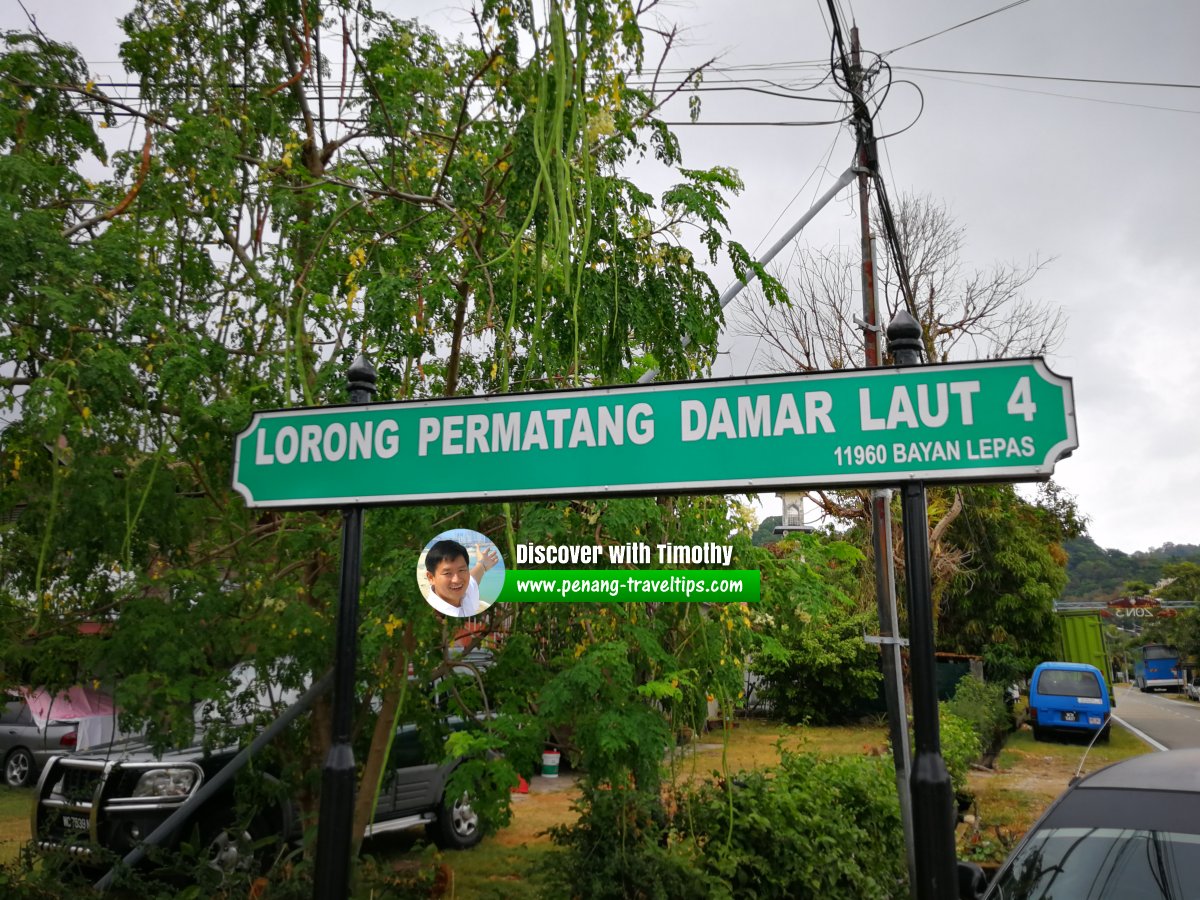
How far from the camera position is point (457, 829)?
7.24 metres

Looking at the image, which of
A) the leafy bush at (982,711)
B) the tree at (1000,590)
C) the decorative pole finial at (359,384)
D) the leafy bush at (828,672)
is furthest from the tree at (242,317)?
the tree at (1000,590)

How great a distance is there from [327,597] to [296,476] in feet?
7.47

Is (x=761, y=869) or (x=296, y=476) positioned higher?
(x=296, y=476)

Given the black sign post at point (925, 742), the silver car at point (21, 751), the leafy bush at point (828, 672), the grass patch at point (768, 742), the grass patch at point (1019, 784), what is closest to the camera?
the black sign post at point (925, 742)

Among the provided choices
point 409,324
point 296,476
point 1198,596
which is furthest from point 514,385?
point 1198,596

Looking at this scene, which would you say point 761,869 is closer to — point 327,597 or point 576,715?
point 576,715

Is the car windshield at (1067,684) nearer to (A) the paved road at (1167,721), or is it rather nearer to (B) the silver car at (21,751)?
(A) the paved road at (1167,721)

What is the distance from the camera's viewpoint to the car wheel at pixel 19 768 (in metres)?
10.5

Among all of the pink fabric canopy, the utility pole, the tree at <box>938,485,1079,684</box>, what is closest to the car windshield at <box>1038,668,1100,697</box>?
the tree at <box>938,485,1079,684</box>

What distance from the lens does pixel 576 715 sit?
4.30 metres

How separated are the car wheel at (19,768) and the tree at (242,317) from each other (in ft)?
23.2

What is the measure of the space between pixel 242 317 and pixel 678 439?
369 centimetres

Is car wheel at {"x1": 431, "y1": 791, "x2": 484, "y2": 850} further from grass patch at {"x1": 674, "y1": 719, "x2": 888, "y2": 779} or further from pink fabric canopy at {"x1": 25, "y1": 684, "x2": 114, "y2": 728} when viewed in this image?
grass patch at {"x1": 674, "y1": 719, "x2": 888, "y2": 779}

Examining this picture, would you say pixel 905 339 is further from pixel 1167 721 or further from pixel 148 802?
pixel 1167 721
